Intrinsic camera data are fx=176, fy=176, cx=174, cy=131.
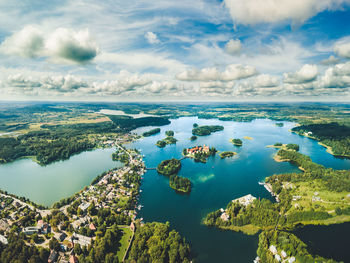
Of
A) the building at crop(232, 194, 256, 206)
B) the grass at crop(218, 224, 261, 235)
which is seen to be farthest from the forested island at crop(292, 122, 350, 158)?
the grass at crop(218, 224, 261, 235)

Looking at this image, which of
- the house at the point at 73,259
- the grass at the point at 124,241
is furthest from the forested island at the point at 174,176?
the house at the point at 73,259

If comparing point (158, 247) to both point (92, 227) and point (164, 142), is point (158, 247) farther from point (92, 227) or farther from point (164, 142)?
point (164, 142)

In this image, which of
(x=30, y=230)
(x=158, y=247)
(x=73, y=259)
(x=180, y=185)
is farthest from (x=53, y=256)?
(x=180, y=185)

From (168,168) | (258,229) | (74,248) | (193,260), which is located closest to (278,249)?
(258,229)

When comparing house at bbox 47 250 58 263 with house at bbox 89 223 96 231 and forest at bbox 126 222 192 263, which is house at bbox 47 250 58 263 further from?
forest at bbox 126 222 192 263

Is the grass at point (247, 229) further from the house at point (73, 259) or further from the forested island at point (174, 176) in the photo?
the house at point (73, 259)

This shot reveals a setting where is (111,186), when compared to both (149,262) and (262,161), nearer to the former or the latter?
(149,262)
